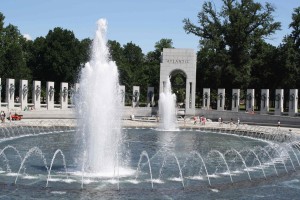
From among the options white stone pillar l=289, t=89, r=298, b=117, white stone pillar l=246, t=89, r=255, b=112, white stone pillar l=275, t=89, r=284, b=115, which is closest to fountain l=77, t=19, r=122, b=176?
white stone pillar l=289, t=89, r=298, b=117

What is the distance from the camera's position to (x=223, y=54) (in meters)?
62.6

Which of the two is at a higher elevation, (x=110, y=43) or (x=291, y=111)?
(x=110, y=43)

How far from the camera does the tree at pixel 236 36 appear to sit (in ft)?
205

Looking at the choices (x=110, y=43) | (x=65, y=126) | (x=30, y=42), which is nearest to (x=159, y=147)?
(x=65, y=126)

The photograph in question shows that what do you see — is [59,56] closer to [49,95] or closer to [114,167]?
[49,95]

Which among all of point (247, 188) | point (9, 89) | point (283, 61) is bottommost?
point (247, 188)

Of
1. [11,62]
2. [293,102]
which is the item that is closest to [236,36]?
[293,102]

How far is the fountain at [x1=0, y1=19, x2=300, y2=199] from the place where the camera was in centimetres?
1642

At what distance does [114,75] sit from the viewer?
69.3 ft

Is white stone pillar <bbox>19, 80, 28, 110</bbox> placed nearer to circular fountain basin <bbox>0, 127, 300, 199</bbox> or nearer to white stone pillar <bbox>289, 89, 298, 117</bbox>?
circular fountain basin <bbox>0, 127, 300, 199</bbox>

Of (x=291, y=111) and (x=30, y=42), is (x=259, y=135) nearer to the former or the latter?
(x=291, y=111)

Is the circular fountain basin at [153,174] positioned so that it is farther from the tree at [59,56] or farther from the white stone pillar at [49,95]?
the tree at [59,56]

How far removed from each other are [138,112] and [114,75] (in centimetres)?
3396

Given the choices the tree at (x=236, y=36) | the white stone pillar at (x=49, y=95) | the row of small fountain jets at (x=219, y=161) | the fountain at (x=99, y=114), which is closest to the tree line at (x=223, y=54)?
the tree at (x=236, y=36)
